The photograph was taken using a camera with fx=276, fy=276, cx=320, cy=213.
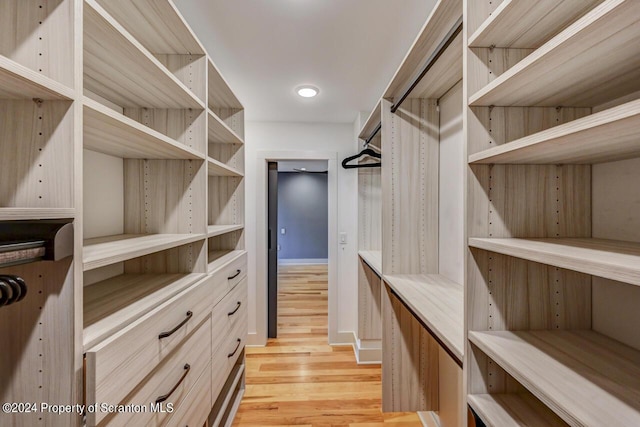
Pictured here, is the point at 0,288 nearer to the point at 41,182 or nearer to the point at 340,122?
the point at 41,182

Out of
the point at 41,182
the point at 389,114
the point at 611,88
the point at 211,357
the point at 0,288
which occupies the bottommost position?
the point at 211,357

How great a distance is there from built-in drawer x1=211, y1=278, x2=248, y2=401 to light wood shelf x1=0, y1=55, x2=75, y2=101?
3.89 ft

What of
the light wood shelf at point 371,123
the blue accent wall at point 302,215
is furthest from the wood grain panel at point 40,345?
the blue accent wall at point 302,215

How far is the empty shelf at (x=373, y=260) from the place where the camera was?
200 centimetres

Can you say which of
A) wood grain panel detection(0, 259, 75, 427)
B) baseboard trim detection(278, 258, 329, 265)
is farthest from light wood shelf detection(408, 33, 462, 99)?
baseboard trim detection(278, 258, 329, 265)

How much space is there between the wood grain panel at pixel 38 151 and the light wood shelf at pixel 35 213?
0.02 m

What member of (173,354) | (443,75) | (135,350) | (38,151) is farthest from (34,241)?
(443,75)

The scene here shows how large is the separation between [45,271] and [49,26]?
1.85 feet

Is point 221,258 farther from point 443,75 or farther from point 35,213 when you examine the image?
point 443,75

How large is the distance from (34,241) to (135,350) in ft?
1.47

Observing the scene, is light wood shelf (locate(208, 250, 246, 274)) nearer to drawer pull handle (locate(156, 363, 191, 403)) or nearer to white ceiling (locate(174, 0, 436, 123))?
drawer pull handle (locate(156, 363, 191, 403))

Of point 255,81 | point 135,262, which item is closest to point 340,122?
point 255,81

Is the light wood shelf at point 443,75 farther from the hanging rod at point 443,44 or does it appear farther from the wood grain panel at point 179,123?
the wood grain panel at point 179,123

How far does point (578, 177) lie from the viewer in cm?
87
